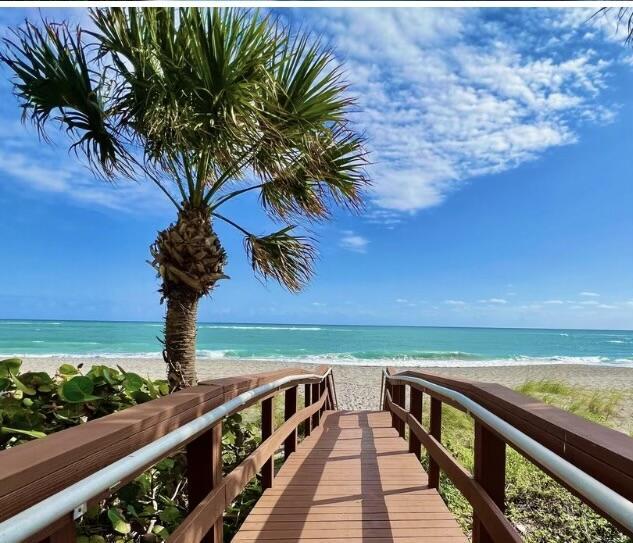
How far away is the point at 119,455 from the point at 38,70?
4.13m

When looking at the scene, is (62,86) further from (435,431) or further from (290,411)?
(435,431)

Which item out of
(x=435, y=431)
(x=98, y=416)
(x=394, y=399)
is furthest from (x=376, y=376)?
(x=98, y=416)

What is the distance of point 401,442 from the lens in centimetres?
498

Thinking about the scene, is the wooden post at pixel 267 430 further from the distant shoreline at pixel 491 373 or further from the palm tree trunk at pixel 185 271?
the distant shoreline at pixel 491 373

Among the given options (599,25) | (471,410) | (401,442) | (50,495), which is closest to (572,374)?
(401,442)

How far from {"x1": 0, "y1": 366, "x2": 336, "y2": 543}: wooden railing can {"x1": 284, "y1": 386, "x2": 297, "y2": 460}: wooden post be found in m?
1.21

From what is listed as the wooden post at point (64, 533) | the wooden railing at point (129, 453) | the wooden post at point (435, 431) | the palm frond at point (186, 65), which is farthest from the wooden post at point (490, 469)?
the palm frond at point (186, 65)

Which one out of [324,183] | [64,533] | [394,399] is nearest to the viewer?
[64,533]

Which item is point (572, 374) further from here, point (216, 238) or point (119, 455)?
point (119, 455)

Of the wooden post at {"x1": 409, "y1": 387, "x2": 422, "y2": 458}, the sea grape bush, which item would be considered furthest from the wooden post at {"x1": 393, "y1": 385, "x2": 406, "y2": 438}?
the sea grape bush

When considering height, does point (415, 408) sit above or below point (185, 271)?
below

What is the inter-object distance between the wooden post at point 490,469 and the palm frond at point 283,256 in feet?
13.6

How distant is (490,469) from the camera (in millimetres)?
1812

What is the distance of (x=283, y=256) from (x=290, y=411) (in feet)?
7.35
